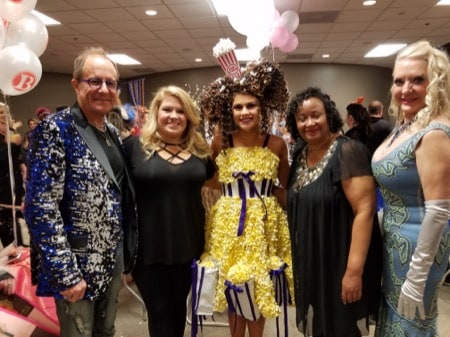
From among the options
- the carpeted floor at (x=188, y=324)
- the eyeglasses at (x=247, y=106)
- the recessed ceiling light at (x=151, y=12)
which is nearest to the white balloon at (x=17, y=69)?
the eyeglasses at (x=247, y=106)

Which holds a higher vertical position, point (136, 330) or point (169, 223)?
point (169, 223)

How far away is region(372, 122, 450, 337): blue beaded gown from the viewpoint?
4.58ft

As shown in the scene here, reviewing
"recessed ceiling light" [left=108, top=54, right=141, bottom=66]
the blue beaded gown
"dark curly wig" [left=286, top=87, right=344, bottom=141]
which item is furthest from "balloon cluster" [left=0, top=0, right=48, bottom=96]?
"recessed ceiling light" [left=108, top=54, right=141, bottom=66]

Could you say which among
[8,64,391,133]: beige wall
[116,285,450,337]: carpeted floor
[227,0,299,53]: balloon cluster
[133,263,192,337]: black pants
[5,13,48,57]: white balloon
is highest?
[8,64,391,133]: beige wall

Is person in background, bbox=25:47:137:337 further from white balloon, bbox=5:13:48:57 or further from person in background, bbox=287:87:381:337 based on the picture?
white balloon, bbox=5:13:48:57

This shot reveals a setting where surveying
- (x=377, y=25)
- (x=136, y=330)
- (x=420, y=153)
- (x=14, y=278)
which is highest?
(x=377, y=25)

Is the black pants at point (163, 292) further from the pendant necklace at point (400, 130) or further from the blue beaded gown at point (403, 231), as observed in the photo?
the pendant necklace at point (400, 130)

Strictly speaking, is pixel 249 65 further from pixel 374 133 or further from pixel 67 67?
pixel 67 67

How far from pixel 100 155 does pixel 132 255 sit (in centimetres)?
53

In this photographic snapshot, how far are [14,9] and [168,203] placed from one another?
61.6 inches

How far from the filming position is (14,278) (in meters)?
2.28

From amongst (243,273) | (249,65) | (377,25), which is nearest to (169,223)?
(243,273)

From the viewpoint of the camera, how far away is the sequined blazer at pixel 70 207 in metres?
1.39

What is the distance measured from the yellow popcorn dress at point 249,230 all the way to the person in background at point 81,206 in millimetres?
489
